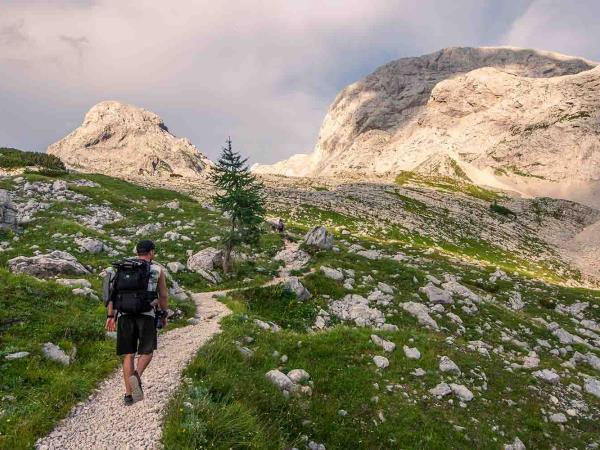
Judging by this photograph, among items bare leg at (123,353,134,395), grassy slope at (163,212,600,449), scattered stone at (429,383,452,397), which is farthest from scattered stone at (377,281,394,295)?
bare leg at (123,353,134,395)

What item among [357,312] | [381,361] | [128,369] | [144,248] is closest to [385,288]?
[357,312]

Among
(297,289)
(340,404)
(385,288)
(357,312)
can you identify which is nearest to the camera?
(340,404)

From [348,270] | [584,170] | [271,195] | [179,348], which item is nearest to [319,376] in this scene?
[179,348]

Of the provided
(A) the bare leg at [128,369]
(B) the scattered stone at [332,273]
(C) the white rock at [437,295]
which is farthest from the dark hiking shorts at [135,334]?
(C) the white rock at [437,295]

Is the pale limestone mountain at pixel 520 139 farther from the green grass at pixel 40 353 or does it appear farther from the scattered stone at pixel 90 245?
the green grass at pixel 40 353

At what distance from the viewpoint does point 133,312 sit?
833cm

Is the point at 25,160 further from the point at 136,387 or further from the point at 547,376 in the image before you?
the point at 547,376

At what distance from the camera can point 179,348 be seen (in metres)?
12.0

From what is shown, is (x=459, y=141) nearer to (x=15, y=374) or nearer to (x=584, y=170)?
(x=584, y=170)

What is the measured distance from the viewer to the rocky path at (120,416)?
7.28 metres

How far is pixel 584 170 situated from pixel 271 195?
133965 mm

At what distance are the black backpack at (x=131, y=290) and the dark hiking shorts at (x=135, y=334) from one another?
0.97 ft

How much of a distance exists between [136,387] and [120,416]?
603 mm

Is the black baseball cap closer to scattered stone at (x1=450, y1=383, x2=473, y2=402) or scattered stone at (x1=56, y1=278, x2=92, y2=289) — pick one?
scattered stone at (x1=56, y1=278, x2=92, y2=289)
